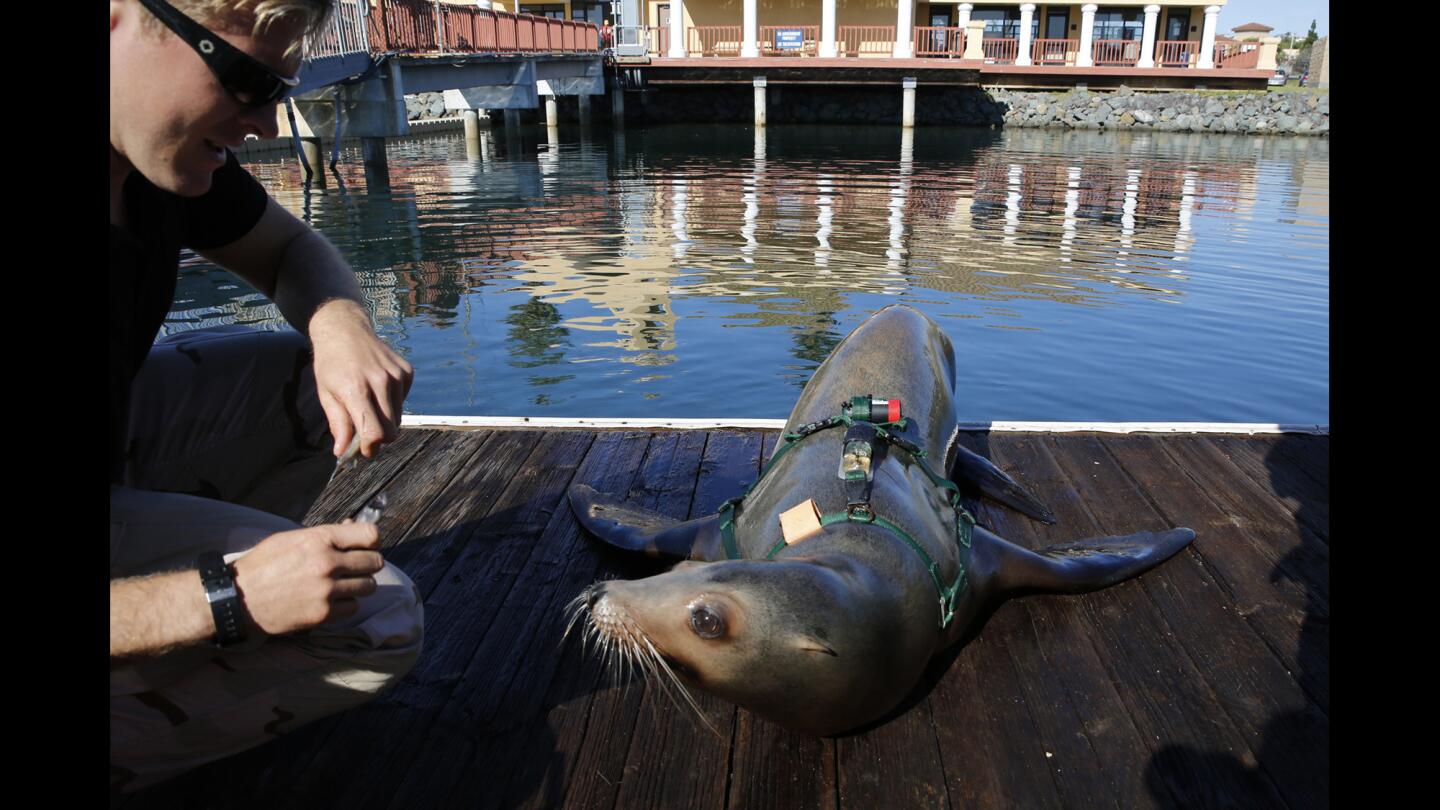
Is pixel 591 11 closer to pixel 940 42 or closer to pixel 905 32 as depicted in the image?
pixel 940 42

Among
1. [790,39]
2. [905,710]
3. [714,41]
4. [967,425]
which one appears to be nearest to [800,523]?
[905,710]

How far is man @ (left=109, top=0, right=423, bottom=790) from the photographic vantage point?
1.81m

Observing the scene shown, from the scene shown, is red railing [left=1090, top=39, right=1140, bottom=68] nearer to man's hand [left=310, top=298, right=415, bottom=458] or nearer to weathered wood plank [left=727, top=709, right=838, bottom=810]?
weathered wood plank [left=727, top=709, right=838, bottom=810]

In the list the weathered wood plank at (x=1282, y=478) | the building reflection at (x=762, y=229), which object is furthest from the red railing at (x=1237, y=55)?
the weathered wood plank at (x=1282, y=478)

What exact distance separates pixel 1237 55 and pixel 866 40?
16.9 m

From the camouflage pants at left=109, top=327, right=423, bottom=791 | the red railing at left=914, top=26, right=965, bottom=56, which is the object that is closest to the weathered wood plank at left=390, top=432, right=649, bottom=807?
the camouflage pants at left=109, top=327, right=423, bottom=791

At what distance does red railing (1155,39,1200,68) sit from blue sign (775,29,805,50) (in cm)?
1610
